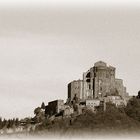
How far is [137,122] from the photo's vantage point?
35.9m

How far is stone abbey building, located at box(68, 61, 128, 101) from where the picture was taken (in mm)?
41188

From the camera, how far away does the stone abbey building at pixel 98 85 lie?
4119 centimetres

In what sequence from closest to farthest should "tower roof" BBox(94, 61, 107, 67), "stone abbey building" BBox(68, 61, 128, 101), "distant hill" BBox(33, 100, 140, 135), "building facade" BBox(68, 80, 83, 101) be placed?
1. "distant hill" BBox(33, 100, 140, 135)
2. "tower roof" BBox(94, 61, 107, 67)
3. "stone abbey building" BBox(68, 61, 128, 101)
4. "building facade" BBox(68, 80, 83, 101)

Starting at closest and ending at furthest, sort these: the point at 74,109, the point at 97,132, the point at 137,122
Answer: the point at 97,132, the point at 137,122, the point at 74,109

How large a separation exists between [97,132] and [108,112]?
4.95 m

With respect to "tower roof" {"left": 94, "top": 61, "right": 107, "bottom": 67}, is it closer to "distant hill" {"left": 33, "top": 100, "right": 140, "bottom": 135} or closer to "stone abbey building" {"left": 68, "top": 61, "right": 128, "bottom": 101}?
"stone abbey building" {"left": 68, "top": 61, "right": 128, "bottom": 101}

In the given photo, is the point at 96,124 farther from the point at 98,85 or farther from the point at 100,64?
the point at 100,64

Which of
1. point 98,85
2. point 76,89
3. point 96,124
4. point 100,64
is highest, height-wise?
point 100,64

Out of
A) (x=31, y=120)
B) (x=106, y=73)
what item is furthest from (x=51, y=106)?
(x=106, y=73)

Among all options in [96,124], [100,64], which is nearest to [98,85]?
[100,64]

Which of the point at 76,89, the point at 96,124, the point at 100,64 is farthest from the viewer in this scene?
the point at 76,89

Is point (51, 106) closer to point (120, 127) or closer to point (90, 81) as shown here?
point (90, 81)

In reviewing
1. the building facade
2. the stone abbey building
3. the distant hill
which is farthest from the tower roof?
the distant hill

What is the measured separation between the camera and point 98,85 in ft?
137
